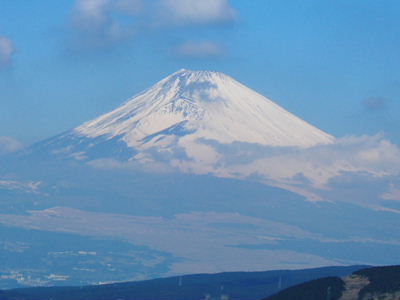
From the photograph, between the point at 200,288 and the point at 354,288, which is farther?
the point at 200,288

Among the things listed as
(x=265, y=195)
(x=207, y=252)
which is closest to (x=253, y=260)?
(x=207, y=252)

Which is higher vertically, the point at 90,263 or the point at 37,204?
the point at 37,204

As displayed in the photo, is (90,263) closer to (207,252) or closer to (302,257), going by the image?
(207,252)

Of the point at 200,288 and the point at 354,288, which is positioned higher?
the point at 200,288

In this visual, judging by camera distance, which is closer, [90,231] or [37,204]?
[90,231]

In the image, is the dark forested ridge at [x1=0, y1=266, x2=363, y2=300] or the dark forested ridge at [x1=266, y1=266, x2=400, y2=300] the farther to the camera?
the dark forested ridge at [x1=0, y1=266, x2=363, y2=300]

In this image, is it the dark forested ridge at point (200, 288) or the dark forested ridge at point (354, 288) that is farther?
the dark forested ridge at point (200, 288)

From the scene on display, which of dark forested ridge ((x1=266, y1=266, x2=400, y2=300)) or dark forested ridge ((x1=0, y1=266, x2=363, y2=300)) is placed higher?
dark forested ridge ((x1=0, y1=266, x2=363, y2=300))

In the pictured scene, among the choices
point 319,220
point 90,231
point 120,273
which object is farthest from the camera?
point 319,220
